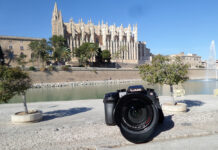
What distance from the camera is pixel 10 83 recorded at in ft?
22.0

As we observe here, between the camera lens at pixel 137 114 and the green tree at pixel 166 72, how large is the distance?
4391 mm

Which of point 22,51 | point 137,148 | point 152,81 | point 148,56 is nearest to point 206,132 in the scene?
point 137,148

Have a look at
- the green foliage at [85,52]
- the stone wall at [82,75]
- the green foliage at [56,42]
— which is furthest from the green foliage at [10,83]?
the green foliage at [56,42]

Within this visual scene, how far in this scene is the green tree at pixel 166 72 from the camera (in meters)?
7.59

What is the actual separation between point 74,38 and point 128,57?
2990 centimetres

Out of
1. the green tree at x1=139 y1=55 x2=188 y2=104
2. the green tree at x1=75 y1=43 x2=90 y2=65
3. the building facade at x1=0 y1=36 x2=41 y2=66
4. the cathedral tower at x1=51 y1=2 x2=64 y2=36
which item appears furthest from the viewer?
the cathedral tower at x1=51 y1=2 x2=64 y2=36

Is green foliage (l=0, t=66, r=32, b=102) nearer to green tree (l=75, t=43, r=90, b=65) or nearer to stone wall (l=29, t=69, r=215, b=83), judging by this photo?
stone wall (l=29, t=69, r=215, b=83)

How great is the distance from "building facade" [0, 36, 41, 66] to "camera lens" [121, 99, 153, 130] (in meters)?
57.6

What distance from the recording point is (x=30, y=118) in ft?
21.4

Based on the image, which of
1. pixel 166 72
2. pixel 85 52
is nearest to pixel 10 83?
pixel 166 72

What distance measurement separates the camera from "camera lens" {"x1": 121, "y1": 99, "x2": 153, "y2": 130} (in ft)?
11.4

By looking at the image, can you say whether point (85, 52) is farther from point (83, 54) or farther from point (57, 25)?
point (57, 25)

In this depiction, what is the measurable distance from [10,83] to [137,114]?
18.4 ft

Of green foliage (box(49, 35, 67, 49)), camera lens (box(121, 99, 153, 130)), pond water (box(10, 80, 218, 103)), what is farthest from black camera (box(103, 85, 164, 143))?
green foliage (box(49, 35, 67, 49))
